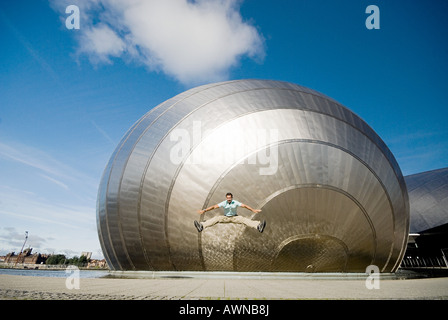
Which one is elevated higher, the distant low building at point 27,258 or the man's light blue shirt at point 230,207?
the man's light blue shirt at point 230,207

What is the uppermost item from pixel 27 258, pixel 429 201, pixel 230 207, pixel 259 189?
pixel 429 201

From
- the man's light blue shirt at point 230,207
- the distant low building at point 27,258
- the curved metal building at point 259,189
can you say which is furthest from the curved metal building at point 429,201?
the distant low building at point 27,258

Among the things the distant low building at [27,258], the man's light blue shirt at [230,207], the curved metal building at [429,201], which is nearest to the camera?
the man's light blue shirt at [230,207]

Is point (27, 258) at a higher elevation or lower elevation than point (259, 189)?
lower

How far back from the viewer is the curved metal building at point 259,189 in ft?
27.9

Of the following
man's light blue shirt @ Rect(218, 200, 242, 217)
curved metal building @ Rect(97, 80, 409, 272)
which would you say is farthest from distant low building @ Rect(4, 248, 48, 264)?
man's light blue shirt @ Rect(218, 200, 242, 217)

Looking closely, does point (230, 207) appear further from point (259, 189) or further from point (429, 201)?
point (429, 201)

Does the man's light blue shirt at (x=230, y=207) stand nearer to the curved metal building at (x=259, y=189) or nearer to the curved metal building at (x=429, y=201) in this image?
the curved metal building at (x=259, y=189)

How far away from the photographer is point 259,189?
8516mm

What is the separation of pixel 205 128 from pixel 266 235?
4.60 meters

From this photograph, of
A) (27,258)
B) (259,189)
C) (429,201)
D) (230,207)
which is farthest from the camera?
(27,258)

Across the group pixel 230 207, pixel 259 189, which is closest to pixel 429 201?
pixel 259 189

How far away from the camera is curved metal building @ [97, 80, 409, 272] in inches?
335
